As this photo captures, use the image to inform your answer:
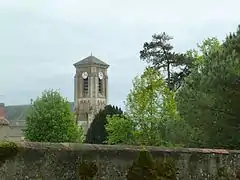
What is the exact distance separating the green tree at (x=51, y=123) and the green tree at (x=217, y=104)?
118 feet

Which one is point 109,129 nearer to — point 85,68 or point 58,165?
point 58,165

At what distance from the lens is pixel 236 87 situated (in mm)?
20984

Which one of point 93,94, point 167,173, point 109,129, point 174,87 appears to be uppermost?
point 93,94

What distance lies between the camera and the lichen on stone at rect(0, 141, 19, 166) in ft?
29.9

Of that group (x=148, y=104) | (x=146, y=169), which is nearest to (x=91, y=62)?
(x=148, y=104)

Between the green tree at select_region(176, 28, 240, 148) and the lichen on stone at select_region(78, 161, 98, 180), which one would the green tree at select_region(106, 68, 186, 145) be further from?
the lichen on stone at select_region(78, 161, 98, 180)

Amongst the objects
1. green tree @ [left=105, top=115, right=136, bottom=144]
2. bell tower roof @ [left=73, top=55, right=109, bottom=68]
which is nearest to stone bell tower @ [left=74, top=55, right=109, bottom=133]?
bell tower roof @ [left=73, top=55, right=109, bottom=68]

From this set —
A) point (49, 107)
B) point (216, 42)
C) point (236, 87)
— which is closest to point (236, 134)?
point (236, 87)

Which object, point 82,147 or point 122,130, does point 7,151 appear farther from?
point 122,130

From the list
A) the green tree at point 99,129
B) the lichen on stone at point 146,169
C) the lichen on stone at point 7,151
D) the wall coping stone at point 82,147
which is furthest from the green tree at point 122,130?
the lichen on stone at point 7,151

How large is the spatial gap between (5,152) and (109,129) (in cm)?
4002

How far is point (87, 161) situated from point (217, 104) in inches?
468

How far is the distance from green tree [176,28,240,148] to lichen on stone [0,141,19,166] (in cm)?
1308

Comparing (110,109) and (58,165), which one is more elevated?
(110,109)
